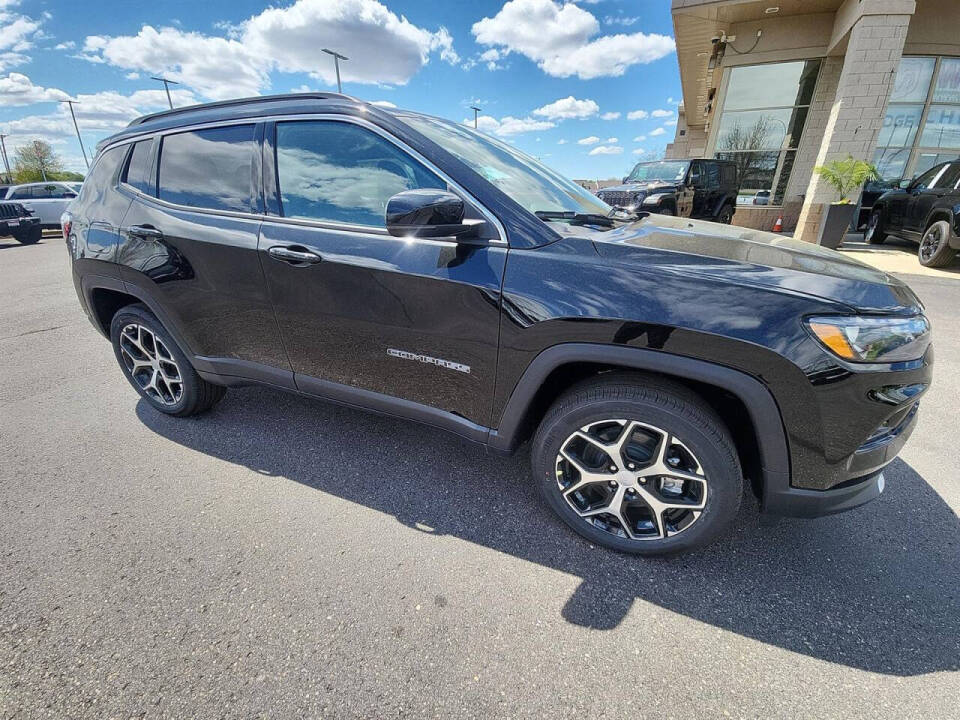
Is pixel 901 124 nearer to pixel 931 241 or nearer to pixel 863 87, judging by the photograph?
pixel 863 87

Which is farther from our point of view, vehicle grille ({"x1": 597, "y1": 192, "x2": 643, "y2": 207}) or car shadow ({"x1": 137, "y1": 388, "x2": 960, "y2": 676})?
vehicle grille ({"x1": 597, "y1": 192, "x2": 643, "y2": 207})

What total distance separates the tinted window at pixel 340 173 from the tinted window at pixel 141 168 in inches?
40.0

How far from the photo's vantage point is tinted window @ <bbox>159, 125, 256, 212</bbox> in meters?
2.32

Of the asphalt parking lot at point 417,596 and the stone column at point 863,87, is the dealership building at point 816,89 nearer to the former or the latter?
the stone column at point 863,87

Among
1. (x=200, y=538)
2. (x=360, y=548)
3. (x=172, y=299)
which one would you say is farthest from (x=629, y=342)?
(x=172, y=299)

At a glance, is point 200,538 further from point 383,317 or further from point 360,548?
point 383,317

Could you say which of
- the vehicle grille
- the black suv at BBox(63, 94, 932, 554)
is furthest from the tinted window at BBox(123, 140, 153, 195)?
the vehicle grille

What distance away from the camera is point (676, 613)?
5.66ft

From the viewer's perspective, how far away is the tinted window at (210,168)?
232cm

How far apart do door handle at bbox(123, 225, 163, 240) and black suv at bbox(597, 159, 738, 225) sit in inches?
333

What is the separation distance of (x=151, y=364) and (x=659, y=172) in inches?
428

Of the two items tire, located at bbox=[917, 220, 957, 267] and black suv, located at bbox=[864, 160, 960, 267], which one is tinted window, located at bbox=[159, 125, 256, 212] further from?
tire, located at bbox=[917, 220, 957, 267]

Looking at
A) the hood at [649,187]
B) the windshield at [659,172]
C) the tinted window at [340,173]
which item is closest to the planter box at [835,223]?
the windshield at [659,172]

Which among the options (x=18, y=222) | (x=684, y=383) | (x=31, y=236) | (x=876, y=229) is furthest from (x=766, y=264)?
(x=31, y=236)
